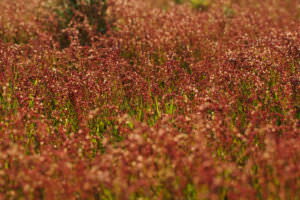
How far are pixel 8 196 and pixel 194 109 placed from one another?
83.8 inches

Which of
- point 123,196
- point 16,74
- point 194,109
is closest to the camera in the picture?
point 123,196

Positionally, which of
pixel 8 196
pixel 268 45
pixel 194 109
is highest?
pixel 268 45

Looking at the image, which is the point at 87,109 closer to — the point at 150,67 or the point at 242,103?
the point at 150,67

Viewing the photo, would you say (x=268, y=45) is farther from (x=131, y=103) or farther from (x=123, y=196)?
(x=123, y=196)

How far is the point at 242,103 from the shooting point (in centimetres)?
438

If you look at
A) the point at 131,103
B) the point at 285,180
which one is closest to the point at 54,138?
the point at 131,103

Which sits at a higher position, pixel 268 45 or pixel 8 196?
pixel 268 45

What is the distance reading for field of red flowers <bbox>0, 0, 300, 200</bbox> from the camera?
9.96 feet

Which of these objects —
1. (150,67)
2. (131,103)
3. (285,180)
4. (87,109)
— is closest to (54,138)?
(87,109)

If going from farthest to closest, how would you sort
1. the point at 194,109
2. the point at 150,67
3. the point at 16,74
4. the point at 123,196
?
the point at 150,67 < the point at 16,74 < the point at 194,109 < the point at 123,196

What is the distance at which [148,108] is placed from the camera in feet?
15.1

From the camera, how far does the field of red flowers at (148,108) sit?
3037 millimetres

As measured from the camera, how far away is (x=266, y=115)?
3.77m

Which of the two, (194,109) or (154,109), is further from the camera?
(154,109)
